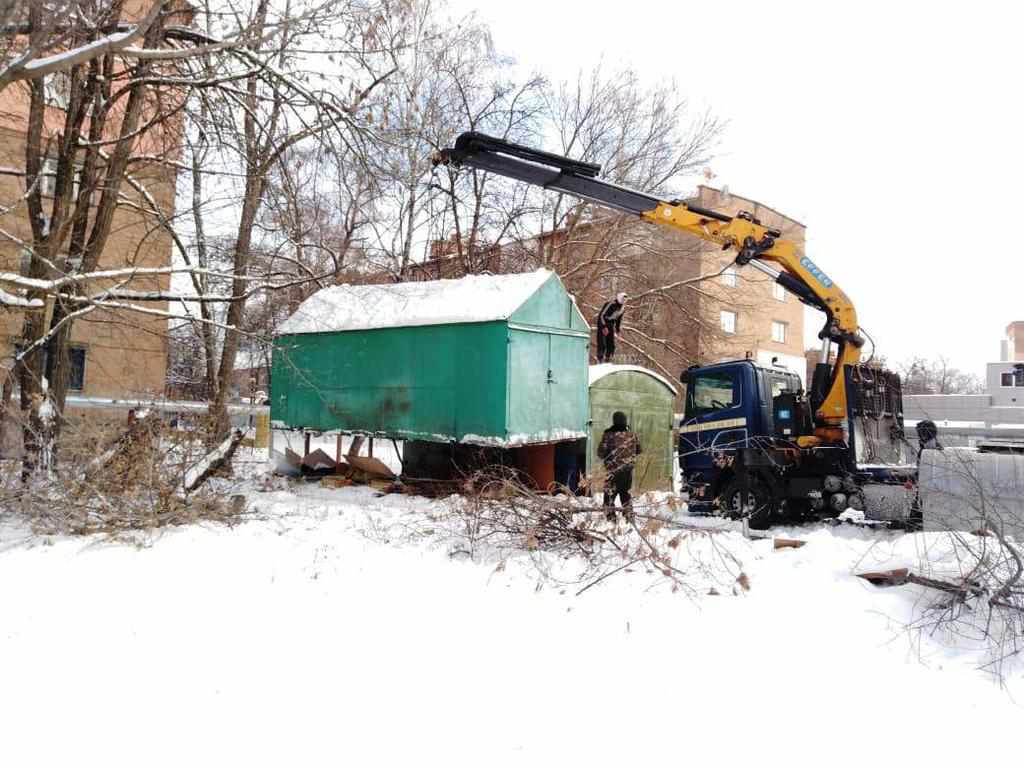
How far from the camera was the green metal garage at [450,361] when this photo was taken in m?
10.6

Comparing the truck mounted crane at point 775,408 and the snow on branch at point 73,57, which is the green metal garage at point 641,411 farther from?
the snow on branch at point 73,57

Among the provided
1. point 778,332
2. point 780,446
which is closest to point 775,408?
point 780,446

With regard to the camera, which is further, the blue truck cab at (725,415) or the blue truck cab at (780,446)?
the blue truck cab at (725,415)

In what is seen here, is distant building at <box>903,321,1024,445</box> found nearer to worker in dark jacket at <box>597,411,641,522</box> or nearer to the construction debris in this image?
worker in dark jacket at <box>597,411,641,522</box>

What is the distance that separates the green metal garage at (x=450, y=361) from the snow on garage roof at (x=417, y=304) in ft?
0.08

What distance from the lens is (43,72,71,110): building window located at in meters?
9.44

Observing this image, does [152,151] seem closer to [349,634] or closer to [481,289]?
[481,289]

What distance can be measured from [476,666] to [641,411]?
30.1ft

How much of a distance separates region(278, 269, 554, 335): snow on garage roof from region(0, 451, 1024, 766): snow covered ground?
5.43 meters

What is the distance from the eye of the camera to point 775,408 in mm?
10289

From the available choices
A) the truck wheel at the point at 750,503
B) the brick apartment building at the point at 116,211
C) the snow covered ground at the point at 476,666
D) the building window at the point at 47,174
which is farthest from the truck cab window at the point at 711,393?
the building window at the point at 47,174

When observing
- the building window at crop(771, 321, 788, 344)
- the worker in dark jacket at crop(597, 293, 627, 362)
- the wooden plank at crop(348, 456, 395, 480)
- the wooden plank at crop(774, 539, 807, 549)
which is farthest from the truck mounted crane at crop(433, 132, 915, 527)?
the building window at crop(771, 321, 788, 344)

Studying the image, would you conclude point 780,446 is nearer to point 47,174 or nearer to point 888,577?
point 888,577

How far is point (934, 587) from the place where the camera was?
14.8 feet
